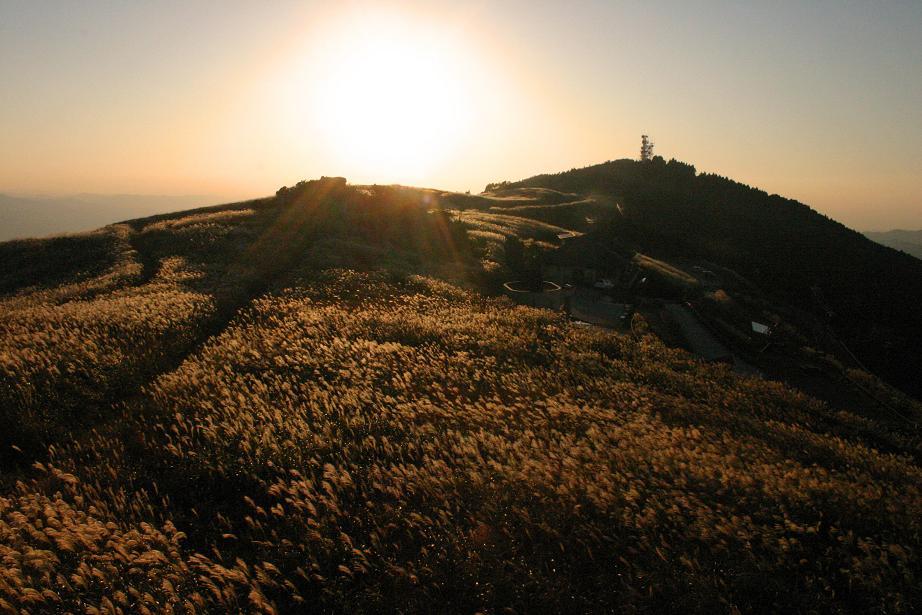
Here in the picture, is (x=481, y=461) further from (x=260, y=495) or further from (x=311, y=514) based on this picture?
(x=260, y=495)

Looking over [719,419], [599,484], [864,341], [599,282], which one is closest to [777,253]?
[864,341]

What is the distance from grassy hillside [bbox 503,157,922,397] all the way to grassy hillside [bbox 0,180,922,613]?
5232cm

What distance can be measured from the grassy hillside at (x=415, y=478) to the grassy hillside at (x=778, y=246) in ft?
172

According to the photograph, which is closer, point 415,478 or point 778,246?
point 415,478

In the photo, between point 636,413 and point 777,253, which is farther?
point 777,253

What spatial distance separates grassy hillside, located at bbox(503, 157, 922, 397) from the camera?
2594 inches

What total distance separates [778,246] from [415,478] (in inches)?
4652

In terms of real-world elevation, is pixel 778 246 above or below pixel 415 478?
above

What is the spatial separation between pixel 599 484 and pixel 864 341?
239 feet

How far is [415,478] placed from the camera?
24.2 feet

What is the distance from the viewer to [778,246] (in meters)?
101

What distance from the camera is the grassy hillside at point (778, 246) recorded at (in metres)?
65.9

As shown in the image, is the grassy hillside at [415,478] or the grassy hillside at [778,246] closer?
the grassy hillside at [415,478]

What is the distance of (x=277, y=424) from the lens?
9.40m
